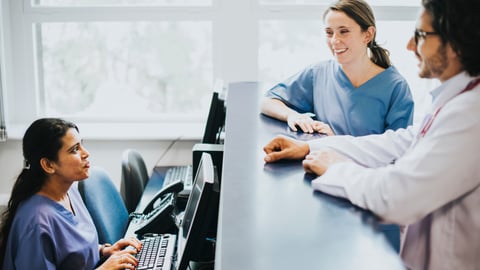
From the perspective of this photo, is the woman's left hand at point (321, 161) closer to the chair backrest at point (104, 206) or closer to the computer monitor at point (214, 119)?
the computer monitor at point (214, 119)

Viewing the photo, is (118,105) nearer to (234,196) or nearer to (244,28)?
(244,28)

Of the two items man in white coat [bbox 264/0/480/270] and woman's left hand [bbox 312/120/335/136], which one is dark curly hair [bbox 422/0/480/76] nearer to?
man in white coat [bbox 264/0/480/270]

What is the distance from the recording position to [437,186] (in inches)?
32.2

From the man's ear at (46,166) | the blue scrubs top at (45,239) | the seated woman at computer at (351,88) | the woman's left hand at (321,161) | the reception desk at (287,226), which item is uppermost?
the seated woman at computer at (351,88)

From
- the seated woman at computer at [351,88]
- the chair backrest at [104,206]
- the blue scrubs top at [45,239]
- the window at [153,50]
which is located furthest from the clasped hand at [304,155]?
the window at [153,50]

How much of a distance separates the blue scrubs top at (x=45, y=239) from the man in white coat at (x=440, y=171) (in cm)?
94

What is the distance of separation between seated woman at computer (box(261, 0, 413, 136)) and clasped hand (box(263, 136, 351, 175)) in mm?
445

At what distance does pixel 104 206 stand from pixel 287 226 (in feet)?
4.58

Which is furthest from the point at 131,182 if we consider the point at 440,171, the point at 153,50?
the point at 440,171

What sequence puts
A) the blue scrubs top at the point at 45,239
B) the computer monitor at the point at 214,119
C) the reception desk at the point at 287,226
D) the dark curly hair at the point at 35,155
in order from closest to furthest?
1. the reception desk at the point at 287,226
2. the blue scrubs top at the point at 45,239
3. the dark curly hair at the point at 35,155
4. the computer monitor at the point at 214,119

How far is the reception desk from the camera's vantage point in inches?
27.9

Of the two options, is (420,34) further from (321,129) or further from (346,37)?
(346,37)

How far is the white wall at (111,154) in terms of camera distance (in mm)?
3348

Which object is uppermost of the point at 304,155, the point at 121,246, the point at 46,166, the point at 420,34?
the point at 420,34
